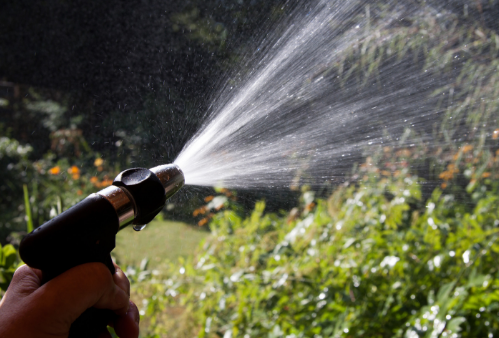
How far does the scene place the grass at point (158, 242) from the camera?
2570mm

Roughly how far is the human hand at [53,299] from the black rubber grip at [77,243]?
19 mm

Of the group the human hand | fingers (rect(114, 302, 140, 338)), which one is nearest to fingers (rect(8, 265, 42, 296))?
the human hand

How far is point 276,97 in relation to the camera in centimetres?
153

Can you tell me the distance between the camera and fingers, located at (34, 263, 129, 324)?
0.61 meters

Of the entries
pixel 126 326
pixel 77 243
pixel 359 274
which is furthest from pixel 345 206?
pixel 77 243

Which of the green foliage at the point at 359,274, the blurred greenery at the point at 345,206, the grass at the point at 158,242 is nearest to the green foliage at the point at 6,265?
the blurred greenery at the point at 345,206

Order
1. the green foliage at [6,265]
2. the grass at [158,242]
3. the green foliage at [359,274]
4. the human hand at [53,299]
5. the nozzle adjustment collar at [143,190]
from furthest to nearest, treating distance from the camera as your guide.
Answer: the grass at [158,242], the green foliage at [359,274], the green foliage at [6,265], the nozzle adjustment collar at [143,190], the human hand at [53,299]

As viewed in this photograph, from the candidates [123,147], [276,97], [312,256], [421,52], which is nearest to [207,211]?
[123,147]

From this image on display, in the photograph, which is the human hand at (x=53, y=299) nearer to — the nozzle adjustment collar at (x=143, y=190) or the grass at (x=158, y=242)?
the nozzle adjustment collar at (x=143, y=190)

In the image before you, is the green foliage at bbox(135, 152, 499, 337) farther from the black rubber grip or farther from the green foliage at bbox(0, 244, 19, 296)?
the black rubber grip

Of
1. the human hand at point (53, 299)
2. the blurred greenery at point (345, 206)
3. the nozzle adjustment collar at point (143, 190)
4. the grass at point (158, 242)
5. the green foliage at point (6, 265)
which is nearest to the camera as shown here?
the human hand at point (53, 299)

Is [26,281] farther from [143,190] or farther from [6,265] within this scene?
[6,265]

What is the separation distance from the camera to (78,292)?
2.08 feet

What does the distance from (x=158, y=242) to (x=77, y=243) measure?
84.3 inches
